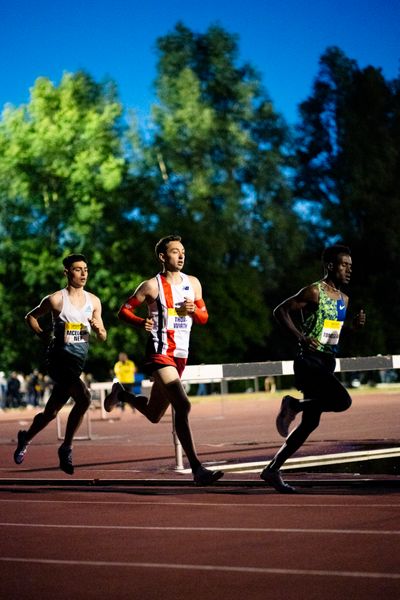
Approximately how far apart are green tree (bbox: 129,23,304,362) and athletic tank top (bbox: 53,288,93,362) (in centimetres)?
4468

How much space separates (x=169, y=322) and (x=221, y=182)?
49.6 meters

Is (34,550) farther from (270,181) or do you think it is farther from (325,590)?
(270,181)

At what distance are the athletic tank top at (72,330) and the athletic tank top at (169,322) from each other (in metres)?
1.74

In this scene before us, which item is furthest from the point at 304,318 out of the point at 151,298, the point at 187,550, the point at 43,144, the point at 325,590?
the point at 43,144

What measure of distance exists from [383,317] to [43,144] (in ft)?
75.9

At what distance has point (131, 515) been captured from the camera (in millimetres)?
9539

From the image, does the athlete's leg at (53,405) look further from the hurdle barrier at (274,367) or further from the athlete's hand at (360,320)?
the athlete's hand at (360,320)

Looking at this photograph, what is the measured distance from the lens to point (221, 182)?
60656 mm

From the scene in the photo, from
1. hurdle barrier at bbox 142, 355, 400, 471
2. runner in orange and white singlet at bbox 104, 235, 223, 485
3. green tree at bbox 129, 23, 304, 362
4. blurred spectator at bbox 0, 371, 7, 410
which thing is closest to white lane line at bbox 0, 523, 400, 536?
runner in orange and white singlet at bbox 104, 235, 223, 485

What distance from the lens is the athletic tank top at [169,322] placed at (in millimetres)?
11344

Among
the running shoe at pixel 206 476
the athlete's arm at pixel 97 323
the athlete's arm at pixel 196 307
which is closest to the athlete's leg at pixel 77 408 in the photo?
the athlete's arm at pixel 97 323

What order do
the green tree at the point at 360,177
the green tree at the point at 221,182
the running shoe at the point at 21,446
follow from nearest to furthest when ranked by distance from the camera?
the running shoe at the point at 21,446
the green tree at the point at 221,182
the green tree at the point at 360,177

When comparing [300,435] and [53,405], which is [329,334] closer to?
[300,435]

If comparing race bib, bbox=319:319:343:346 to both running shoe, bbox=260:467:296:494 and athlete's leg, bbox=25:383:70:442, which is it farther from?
athlete's leg, bbox=25:383:70:442
